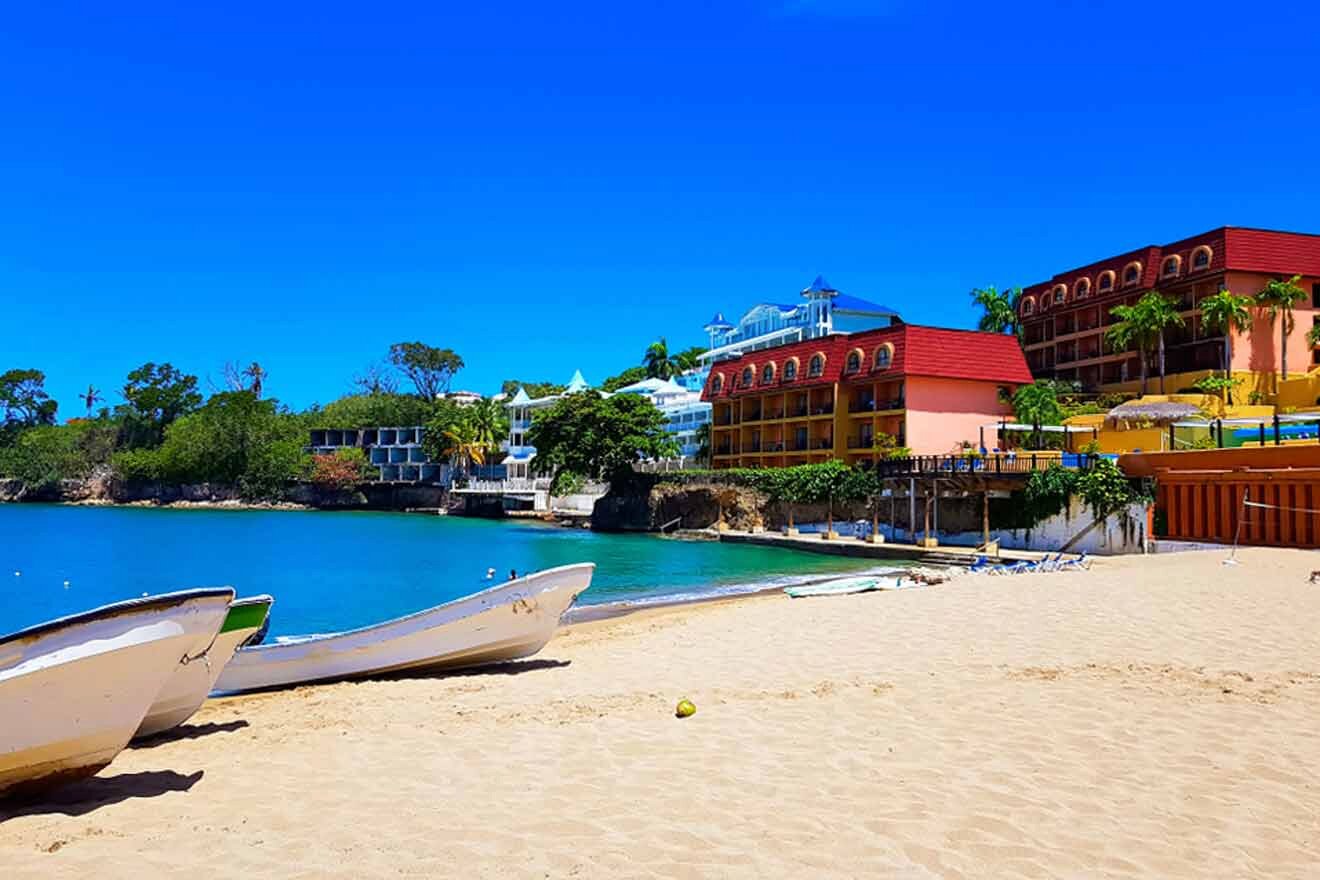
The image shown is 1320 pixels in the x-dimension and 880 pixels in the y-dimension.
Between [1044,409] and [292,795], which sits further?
[1044,409]

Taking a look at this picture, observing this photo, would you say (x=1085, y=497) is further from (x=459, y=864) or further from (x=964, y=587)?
(x=459, y=864)

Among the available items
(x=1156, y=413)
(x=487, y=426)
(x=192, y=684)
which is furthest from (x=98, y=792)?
(x=487, y=426)

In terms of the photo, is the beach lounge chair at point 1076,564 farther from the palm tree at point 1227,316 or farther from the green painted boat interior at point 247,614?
the palm tree at point 1227,316

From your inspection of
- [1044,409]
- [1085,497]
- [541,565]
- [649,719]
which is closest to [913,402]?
[1044,409]

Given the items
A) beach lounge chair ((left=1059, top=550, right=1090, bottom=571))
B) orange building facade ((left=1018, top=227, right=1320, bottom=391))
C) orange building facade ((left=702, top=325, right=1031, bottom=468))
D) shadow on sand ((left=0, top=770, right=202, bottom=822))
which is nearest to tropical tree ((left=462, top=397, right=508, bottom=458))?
orange building facade ((left=702, top=325, right=1031, bottom=468))

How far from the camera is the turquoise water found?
2536 centimetres

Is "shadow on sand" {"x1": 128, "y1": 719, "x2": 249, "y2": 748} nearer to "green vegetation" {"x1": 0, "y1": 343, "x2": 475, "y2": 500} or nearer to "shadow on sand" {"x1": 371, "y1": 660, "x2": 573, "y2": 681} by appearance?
"shadow on sand" {"x1": 371, "y1": 660, "x2": 573, "y2": 681}

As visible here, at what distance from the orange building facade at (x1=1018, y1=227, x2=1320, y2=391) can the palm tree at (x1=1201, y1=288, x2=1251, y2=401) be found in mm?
379

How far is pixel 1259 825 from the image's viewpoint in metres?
5.44

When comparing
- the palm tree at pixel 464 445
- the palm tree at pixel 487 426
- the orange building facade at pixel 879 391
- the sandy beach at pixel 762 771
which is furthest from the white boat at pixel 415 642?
the palm tree at pixel 487 426

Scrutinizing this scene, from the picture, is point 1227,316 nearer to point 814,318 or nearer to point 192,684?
point 814,318

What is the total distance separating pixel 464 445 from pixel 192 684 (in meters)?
81.7

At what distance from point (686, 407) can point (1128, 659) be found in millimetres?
61400

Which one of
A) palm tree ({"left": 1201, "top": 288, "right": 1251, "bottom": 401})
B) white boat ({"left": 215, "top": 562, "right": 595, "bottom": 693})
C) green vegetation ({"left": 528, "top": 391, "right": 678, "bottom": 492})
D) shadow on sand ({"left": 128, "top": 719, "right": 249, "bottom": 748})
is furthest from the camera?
green vegetation ({"left": 528, "top": 391, "right": 678, "bottom": 492})
